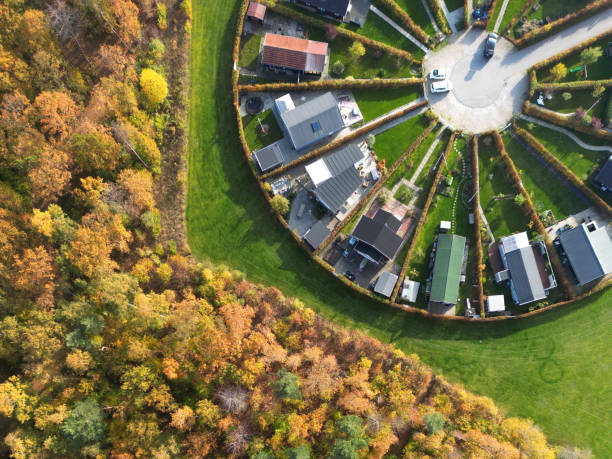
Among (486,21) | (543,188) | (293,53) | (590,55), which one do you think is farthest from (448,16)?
(543,188)

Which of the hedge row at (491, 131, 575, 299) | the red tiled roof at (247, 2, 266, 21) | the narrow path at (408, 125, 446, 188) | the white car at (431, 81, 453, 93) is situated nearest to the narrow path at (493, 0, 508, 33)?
the white car at (431, 81, 453, 93)

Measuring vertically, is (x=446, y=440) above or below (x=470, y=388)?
below

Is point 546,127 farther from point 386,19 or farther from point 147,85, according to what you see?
point 147,85

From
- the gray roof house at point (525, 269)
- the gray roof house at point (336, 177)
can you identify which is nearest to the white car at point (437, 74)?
the gray roof house at point (336, 177)

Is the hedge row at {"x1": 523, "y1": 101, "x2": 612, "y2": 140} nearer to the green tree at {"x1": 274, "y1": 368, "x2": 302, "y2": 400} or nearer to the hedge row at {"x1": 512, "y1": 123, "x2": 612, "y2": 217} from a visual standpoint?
the hedge row at {"x1": 512, "y1": 123, "x2": 612, "y2": 217}

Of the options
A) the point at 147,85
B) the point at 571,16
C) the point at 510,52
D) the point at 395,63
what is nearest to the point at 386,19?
the point at 395,63

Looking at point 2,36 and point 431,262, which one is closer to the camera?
point 2,36

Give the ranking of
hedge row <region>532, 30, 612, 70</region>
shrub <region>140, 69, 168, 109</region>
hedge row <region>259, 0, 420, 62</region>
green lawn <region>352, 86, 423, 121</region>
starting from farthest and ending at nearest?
green lawn <region>352, 86, 423, 121</region> → hedge row <region>259, 0, 420, 62</region> → hedge row <region>532, 30, 612, 70</region> → shrub <region>140, 69, 168, 109</region>
